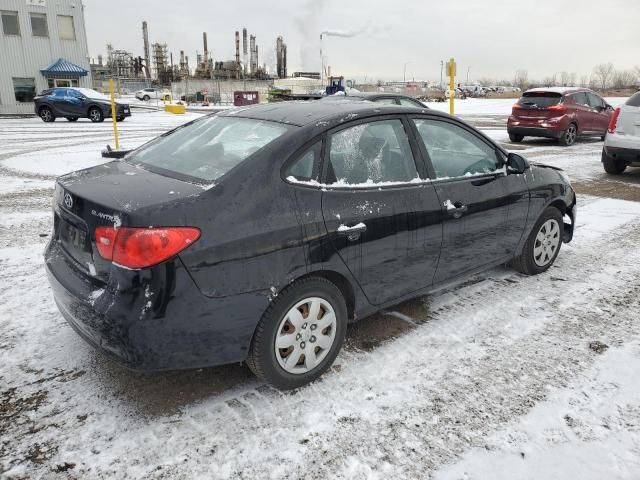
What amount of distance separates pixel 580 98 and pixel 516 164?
1207 cm

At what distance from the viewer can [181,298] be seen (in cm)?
234

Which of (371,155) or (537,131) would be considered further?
(537,131)

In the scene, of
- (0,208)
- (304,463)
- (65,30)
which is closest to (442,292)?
(304,463)

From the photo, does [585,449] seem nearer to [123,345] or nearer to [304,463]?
[304,463]

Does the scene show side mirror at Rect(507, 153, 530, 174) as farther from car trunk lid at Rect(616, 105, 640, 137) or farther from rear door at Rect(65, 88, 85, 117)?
rear door at Rect(65, 88, 85, 117)

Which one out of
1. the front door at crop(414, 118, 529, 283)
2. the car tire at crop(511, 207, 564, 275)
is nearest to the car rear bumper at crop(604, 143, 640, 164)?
the car tire at crop(511, 207, 564, 275)

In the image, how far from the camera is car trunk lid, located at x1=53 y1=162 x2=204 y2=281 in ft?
7.73

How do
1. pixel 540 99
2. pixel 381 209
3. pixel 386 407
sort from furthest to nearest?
pixel 540 99, pixel 381 209, pixel 386 407

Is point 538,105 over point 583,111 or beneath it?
over

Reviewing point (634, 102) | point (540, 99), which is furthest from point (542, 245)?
point (540, 99)

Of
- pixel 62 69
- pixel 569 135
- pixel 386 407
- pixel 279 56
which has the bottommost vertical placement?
pixel 386 407

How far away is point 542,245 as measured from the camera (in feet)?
14.8

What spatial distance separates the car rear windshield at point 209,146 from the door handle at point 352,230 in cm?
64

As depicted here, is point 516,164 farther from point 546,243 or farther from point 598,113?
point 598,113
